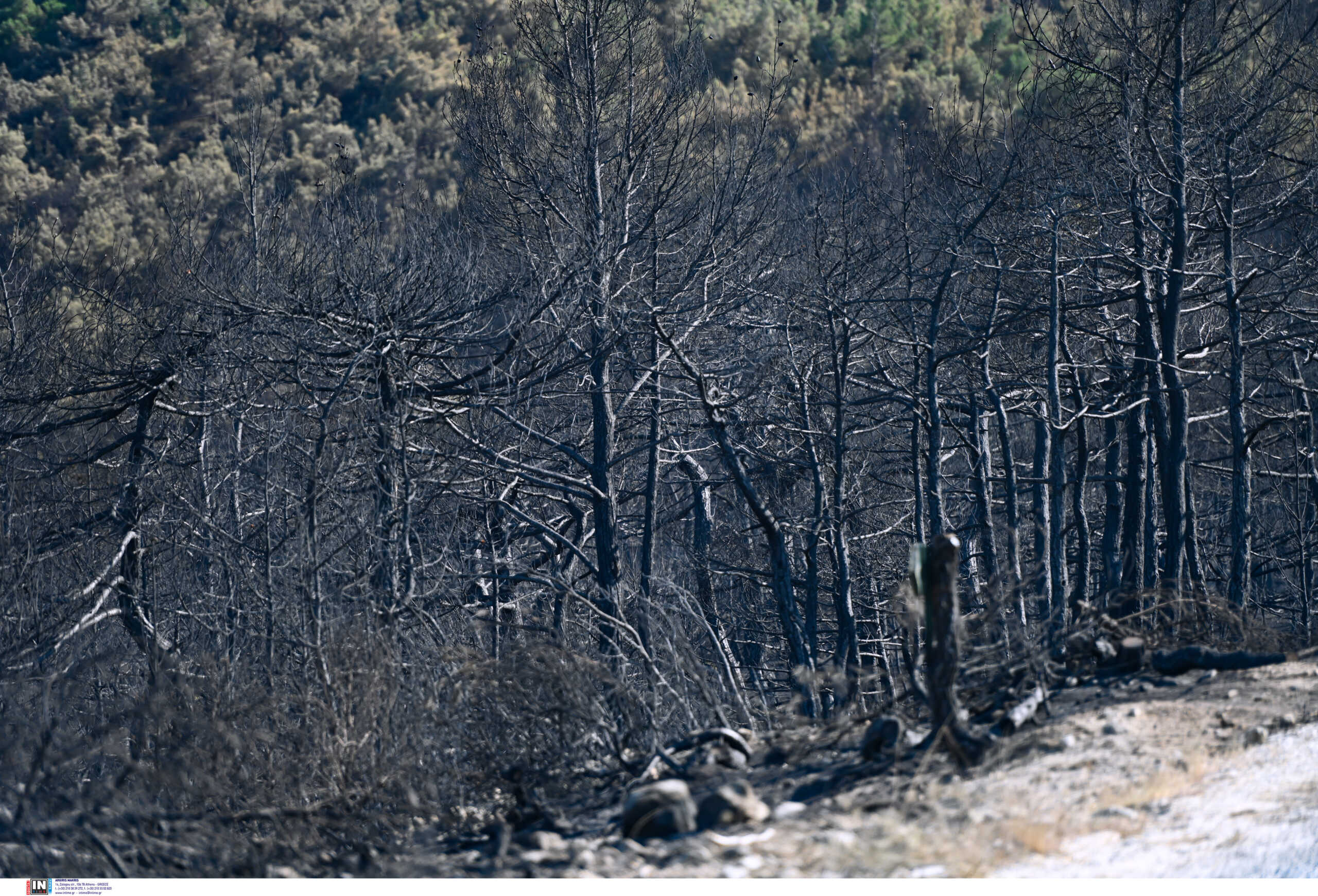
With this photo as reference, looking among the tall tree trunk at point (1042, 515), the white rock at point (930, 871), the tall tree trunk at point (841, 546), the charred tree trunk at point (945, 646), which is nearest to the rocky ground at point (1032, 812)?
→ the white rock at point (930, 871)

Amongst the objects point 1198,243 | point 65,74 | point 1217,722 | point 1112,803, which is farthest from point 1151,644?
point 65,74

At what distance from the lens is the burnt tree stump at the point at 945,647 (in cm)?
624

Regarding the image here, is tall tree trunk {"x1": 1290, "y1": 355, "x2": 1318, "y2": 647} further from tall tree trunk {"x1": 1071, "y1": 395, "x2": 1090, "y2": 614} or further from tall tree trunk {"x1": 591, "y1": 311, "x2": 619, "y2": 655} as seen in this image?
tall tree trunk {"x1": 591, "y1": 311, "x2": 619, "y2": 655}

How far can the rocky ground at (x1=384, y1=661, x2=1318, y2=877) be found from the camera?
504cm

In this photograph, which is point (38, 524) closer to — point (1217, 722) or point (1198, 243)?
point (1217, 722)

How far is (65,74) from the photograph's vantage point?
47375 millimetres

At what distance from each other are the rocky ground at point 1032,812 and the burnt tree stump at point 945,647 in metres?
0.15

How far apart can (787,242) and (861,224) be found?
8.24 feet

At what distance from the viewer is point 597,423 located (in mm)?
12875

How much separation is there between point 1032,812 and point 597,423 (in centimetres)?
804

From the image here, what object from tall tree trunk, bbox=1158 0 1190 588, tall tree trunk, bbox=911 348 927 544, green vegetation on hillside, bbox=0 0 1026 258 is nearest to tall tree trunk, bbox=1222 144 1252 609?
tall tree trunk, bbox=1158 0 1190 588

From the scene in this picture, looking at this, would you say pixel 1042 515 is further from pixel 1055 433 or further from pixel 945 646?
pixel 945 646

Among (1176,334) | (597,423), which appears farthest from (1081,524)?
(597,423)

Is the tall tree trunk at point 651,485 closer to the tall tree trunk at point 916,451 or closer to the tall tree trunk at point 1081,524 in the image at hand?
the tall tree trunk at point 916,451
